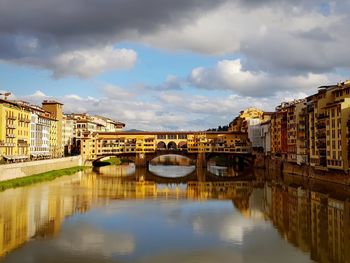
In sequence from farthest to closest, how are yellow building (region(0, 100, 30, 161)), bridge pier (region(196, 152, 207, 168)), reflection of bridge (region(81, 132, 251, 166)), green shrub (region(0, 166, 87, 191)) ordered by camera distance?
reflection of bridge (region(81, 132, 251, 166)) → bridge pier (region(196, 152, 207, 168)) → yellow building (region(0, 100, 30, 161)) → green shrub (region(0, 166, 87, 191))

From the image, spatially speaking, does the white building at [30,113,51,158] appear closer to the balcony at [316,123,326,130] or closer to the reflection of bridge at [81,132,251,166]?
the reflection of bridge at [81,132,251,166]

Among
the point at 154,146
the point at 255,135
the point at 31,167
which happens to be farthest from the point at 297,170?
the point at 31,167

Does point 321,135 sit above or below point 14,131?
below

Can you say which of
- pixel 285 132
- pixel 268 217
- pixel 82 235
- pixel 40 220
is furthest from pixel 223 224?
pixel 285 132

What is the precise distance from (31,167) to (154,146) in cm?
3062

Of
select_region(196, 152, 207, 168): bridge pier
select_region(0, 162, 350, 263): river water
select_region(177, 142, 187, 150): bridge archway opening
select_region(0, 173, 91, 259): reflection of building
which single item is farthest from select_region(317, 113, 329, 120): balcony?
select_region(177, 142, 187, 150): bridge archway opening

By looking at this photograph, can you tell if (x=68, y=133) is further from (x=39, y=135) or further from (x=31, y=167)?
(x=31, y=167)

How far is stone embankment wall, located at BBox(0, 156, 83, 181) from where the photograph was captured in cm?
4008

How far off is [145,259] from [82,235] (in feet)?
16.9

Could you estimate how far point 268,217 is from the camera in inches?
1091

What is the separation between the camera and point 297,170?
52.9m

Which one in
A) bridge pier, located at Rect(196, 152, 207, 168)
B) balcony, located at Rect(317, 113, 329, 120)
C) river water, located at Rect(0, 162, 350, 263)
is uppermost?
balcony, located at Rect(317, 113, 329, 120)

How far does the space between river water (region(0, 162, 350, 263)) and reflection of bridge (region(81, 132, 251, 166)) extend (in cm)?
3181

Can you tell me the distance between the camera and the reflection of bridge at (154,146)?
73812mm
